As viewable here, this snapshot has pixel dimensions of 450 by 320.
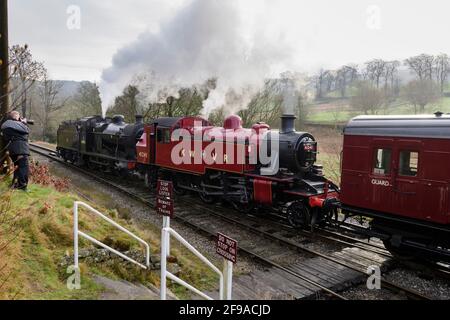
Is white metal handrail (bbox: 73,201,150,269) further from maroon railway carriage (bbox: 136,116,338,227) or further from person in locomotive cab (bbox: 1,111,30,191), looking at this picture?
maroon railway carriage (bbox: 136,116,338,227)

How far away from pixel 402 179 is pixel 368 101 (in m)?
24.1

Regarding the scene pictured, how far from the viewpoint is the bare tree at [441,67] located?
3822cm

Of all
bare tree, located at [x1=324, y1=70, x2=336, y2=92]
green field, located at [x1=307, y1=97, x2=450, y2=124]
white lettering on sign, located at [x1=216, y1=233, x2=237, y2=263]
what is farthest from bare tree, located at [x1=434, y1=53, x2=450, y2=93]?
white lettering on sign, located at [x1=216, y1=233, x2=237, y2=263]

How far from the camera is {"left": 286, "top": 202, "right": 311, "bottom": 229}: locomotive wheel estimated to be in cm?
1070

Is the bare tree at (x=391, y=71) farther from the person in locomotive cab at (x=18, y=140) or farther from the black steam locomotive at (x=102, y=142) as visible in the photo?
the person in locomotive cab at (x=18, y=140)

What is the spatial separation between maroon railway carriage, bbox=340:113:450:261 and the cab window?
315 inches

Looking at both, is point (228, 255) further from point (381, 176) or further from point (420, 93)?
point (420, 93)

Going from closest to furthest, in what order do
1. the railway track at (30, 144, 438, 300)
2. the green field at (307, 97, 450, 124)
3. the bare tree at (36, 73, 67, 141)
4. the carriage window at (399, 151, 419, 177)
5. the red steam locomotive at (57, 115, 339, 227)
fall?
the railway track at (30, 144, 438, 300), the carriage window at (399, 151, 419, 177), the red steam locomotive at (57, 115, 339, 227), the green field at (307, 97, 450, 124), the bare tree at (36, 73, 67, 141)

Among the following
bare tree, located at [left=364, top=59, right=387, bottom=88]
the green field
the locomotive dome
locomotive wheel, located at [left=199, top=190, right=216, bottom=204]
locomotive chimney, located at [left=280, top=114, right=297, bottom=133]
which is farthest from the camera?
bare tree, located at [left=364, top=59, right=387, bottom=88]

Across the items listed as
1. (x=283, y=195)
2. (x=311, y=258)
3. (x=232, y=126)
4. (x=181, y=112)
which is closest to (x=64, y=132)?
(x=181, y=112)

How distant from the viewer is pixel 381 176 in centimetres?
853

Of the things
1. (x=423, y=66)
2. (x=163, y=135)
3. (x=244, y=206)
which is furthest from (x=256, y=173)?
(x=423, y=66)

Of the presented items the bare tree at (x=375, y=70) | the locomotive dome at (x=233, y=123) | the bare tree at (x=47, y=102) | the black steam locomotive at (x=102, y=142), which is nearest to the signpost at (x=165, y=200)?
the locomotive dome at (x=233, y=123)

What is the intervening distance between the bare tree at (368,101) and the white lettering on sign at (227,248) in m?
28.0
